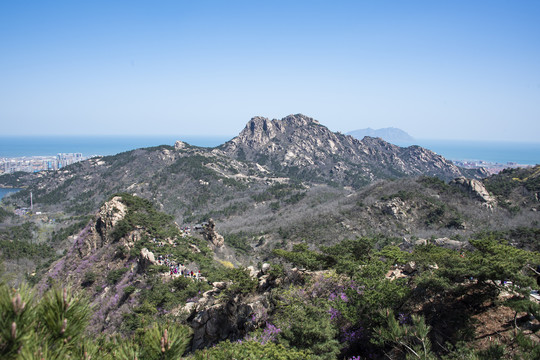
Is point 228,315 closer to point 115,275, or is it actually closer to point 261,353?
point 261,353

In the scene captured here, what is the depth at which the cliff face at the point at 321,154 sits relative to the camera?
13175 cm

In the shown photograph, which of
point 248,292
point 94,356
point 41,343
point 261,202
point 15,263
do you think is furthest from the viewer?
point 261,202

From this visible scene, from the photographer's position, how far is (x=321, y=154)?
14212 centimetres

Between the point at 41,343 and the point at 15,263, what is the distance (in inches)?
1863

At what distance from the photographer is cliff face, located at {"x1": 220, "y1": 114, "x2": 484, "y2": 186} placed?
5187 inches

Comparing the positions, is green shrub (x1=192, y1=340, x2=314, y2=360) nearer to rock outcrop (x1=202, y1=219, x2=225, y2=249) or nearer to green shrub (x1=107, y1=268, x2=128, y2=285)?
green shrub (x1=107, y1=268, x2=128, y2=285)

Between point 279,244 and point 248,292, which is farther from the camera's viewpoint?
point 279,244

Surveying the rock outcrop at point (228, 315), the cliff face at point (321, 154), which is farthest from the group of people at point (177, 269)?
the cliff face at point (321, 154)

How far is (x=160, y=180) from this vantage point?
9012 centimetres

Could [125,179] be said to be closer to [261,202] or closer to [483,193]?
[261,202]

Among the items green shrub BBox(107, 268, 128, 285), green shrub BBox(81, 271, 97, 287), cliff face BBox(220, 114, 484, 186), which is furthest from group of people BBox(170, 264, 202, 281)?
cliff face BBox(220, 114, 484, 186)

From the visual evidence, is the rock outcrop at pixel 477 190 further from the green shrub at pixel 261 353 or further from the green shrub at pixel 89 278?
the green shrub at pixel 89 278

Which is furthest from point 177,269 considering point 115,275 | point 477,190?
point 477,190

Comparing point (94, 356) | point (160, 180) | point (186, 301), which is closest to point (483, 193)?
point (186, 301)
